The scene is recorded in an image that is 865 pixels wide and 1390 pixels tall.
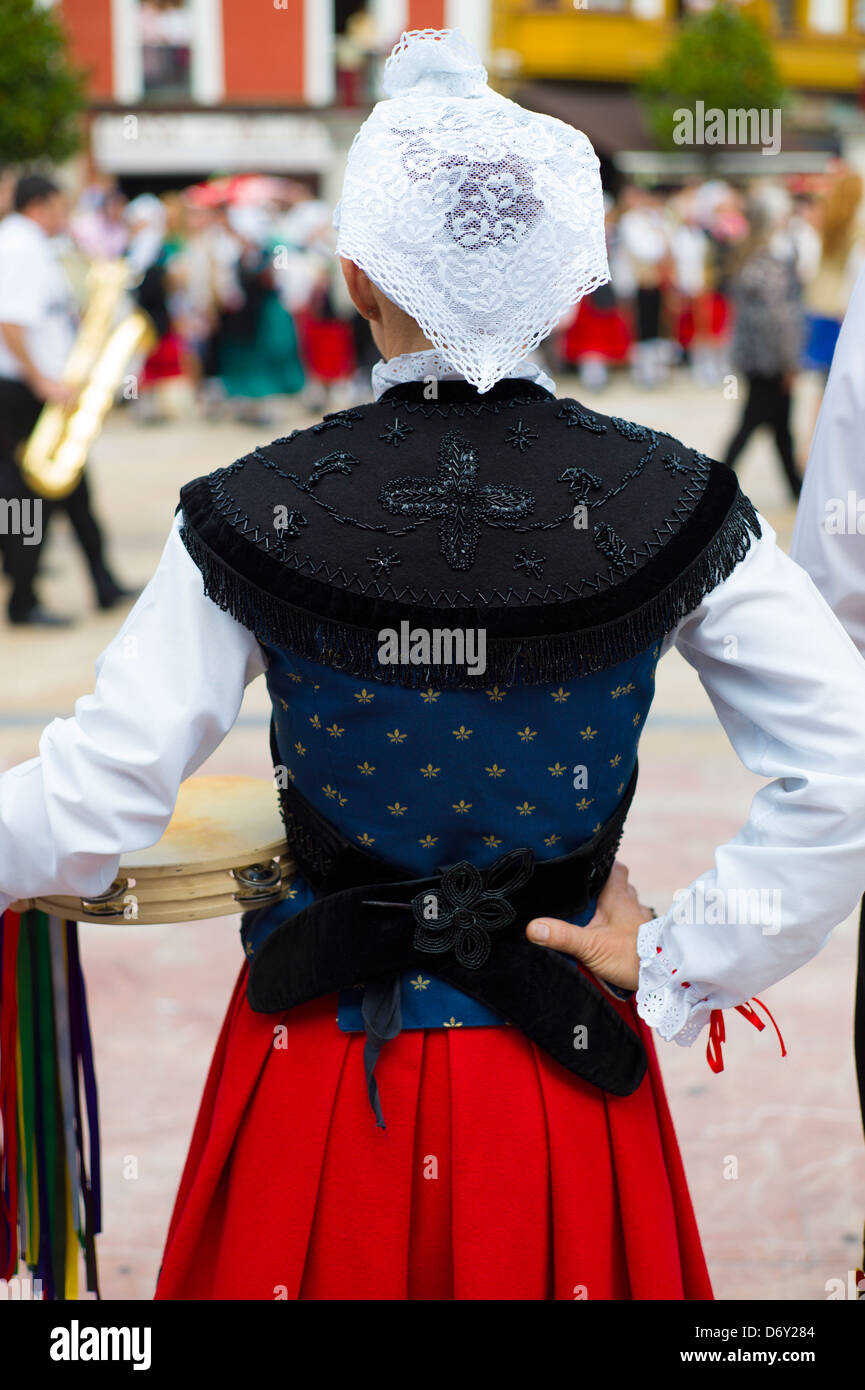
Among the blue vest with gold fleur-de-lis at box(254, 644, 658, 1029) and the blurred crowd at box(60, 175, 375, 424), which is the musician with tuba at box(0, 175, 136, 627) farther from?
the blue vest with gold fleur-de-lis at box(254, 644, 658, 1029)

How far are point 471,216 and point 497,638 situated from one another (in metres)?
0.37

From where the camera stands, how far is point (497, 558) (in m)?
1.36

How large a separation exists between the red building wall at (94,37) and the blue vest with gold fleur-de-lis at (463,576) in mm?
25365

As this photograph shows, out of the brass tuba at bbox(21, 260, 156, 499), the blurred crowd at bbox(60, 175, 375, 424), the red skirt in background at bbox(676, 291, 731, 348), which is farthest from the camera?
the red skirt in background at bbox(676, 291, 731, 348)

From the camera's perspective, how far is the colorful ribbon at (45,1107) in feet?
5.85

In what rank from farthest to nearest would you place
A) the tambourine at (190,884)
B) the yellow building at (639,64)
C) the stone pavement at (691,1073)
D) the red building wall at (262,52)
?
1. the yellow building at (639,64)
2. the red building wall at (262,52)
3. the stone pavement at (691,1073)
4. the tambourine at (190,884)

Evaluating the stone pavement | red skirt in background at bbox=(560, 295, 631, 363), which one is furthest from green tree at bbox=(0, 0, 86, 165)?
the stone pavement

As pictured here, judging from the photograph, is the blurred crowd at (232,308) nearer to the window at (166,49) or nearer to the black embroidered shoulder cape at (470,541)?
the black embroidered shoulder cape at (470,541)

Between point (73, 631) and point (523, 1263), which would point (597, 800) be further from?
point (73, 631)

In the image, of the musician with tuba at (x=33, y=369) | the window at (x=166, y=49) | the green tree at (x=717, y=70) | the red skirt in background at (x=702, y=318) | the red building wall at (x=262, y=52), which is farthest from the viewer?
the window at (x=166, y=49)

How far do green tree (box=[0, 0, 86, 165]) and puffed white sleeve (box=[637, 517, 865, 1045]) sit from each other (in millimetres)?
16371

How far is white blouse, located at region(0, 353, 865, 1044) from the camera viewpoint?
1354 mm

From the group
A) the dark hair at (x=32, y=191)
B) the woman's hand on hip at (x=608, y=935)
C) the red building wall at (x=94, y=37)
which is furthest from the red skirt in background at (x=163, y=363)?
the red building wall at (x=94, y=37)

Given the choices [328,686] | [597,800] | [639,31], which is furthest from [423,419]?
[639,31]
